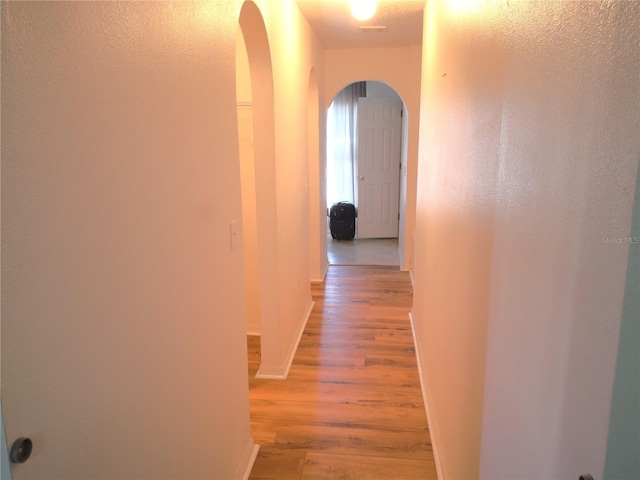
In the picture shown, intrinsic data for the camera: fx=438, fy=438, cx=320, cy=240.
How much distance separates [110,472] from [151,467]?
18 cm

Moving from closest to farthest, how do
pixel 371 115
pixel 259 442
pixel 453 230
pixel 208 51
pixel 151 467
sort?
pixel 151 467, pixel 208 51, pixel 453 230, pixel 259 442, pixel 371 115

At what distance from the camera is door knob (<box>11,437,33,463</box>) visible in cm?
67

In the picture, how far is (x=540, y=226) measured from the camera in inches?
32.2

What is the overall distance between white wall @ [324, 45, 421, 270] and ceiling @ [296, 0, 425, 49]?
12 centimetres

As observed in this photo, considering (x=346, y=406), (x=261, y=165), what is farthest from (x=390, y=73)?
(x=346, y=406)

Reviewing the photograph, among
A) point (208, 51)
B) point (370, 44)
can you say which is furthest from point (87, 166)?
point (370, 44)

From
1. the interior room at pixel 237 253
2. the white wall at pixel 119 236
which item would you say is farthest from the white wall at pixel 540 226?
the white wall at pixel 119 236

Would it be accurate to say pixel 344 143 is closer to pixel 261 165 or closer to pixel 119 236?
pixel 261 165

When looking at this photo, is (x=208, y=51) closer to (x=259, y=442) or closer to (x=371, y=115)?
(x=259, y=442)

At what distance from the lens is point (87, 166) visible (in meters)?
0.82

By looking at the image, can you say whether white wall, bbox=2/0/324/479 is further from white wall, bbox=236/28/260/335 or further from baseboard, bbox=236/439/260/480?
white wall, bbox=236/28/260/335

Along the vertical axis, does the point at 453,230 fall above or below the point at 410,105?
below

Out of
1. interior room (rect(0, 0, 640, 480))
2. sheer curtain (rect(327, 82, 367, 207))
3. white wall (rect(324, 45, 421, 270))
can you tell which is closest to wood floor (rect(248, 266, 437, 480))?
interior room (rect(0, 0, 640, 480))

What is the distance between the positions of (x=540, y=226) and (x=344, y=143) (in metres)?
6.31
